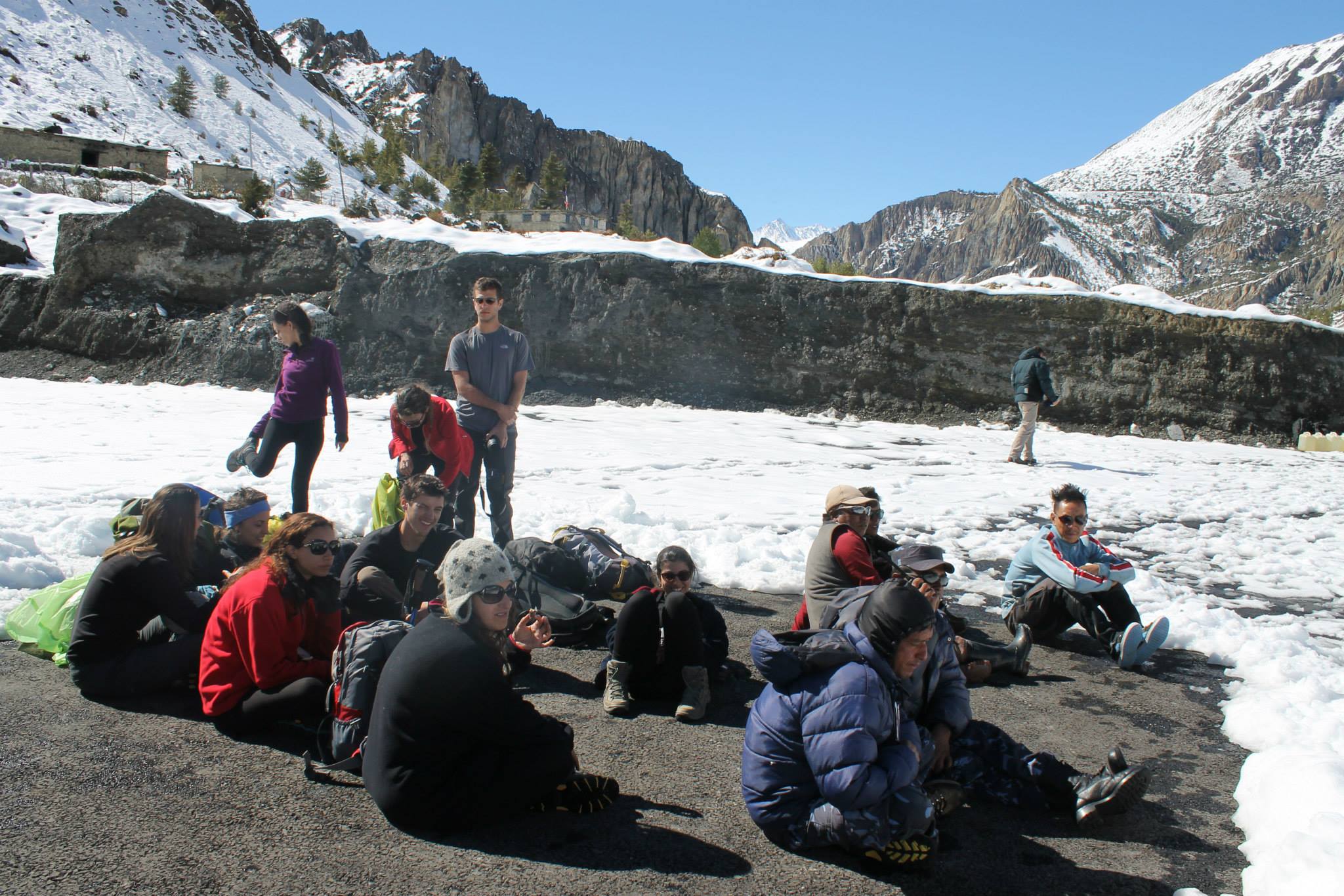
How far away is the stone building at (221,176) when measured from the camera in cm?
4878

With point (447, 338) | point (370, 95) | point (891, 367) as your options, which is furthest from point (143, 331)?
point (370, 95)

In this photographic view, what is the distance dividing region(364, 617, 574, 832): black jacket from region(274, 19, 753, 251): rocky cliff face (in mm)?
138775

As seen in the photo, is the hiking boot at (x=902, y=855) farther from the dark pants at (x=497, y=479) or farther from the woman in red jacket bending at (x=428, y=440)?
the dark pants at (x=497, y=479)

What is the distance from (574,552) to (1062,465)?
8188 mm

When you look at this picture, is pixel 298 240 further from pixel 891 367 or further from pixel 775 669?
pixel 775 669

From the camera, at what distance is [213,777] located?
3365 mm

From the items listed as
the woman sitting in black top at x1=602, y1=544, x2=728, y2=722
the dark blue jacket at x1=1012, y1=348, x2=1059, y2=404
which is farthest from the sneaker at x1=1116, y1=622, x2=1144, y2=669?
the dark blue jacket at x1=1012, y1=348, x2=1059, y2=404

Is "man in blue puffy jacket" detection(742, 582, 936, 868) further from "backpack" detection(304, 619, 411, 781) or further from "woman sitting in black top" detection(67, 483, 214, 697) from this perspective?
"woman sitting in black top" detection(67, 483, 214, 697)

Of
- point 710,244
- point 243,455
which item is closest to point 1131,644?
point 243,455

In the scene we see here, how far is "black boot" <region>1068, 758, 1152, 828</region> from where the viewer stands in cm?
319

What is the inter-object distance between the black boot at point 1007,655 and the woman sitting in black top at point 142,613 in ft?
12.6

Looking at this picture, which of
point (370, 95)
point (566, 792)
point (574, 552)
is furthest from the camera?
point (370, 95)

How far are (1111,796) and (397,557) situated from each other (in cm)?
351

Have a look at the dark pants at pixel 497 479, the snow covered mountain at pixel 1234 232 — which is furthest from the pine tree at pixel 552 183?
the snow covered mountain at pixel 1234 232
